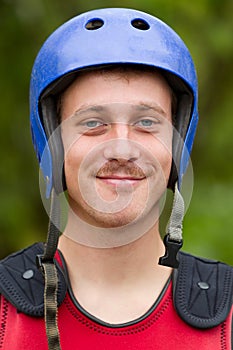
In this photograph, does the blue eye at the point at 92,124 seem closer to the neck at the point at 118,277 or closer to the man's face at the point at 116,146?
the man's face at the point at 116,146

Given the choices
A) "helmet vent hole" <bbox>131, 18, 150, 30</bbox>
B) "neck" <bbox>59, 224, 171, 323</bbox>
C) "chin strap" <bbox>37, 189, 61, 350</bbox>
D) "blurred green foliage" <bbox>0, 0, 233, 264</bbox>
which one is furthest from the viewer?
"blurred green foliage" <bbox>0, 0, 233, 264</bbox>

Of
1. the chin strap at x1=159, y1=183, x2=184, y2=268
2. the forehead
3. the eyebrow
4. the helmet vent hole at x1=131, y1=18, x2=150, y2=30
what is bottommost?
the chin strap at x1=159, y1=183, x2=184, y2=268

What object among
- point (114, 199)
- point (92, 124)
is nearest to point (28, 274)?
point (114, 199)

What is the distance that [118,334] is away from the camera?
3.88 m

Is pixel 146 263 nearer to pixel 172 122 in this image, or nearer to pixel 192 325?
pixel 192 325

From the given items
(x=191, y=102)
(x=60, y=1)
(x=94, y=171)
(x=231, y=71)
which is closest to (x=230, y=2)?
(x=231, y=71)

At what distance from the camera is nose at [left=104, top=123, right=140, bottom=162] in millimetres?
3754

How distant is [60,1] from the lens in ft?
21.1

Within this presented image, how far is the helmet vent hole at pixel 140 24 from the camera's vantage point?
13.4ft

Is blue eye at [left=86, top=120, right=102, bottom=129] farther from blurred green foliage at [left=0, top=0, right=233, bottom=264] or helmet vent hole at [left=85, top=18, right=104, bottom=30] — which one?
blurred green foliage at [left=0, top=0, right=233, bottom=264]

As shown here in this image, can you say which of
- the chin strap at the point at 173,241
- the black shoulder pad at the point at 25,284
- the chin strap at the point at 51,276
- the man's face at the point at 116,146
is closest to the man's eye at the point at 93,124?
the man's face at the point at 116,146

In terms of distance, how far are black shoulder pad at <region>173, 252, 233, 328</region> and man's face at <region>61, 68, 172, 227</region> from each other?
1.11 feet

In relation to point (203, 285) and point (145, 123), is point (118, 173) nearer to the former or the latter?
point (145, 123)

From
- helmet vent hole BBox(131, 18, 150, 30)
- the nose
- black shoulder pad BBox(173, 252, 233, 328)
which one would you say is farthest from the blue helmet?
black shoulder pad BBox(173, 252, 233, 328)
